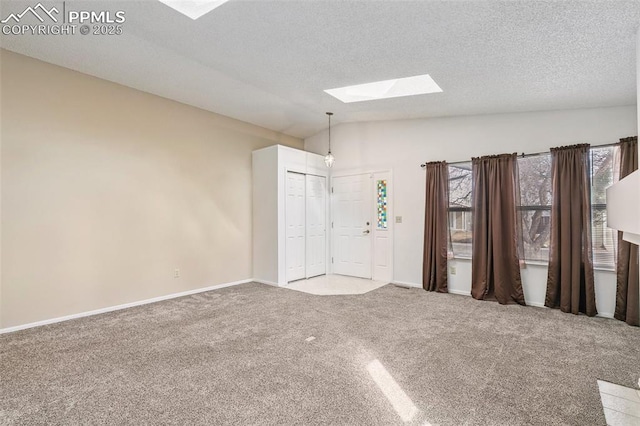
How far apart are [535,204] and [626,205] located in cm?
454

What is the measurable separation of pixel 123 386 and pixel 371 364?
1.85 metres

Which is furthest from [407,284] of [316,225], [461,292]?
[316,225]

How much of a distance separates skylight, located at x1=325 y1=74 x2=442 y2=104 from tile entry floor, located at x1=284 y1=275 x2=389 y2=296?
2879 millimetres

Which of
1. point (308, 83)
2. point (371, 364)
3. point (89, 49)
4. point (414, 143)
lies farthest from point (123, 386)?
point (414, 143)

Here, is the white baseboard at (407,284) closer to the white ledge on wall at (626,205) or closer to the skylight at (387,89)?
the skylight at (387,89)

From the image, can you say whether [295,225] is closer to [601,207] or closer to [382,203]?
[382,203]

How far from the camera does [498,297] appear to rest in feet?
14.3

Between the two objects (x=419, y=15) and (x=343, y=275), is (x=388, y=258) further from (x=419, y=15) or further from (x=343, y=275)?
(x=419, y=15)

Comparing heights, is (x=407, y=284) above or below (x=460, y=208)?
below

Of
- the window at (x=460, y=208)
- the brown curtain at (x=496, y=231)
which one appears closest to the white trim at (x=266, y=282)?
the window at (x=460, y=208)

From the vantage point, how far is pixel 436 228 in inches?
194

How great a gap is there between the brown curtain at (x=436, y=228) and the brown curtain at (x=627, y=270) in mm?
1957

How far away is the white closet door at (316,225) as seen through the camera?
234 inches

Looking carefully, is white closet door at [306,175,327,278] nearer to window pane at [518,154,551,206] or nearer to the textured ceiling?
the textured ceiling
